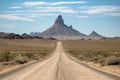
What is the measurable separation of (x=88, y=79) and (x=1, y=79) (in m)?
5.87

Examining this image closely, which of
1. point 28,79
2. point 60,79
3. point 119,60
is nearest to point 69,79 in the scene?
point 60,79

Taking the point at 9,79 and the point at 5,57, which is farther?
the point at 5,57

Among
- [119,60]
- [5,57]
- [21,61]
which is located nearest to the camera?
[119,60]

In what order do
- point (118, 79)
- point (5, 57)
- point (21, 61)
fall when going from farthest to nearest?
1. point (5, 57)
2. point (21, 61)
3. point (118, 79)

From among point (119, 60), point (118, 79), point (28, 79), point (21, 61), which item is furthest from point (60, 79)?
point (21, 61)

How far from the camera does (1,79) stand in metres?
21.1

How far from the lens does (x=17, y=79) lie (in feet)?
69.7

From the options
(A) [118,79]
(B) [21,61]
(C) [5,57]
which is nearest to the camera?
(A) [118,79]

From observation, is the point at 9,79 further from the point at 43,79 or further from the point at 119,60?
the point at 119,60

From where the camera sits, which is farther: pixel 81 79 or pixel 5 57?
pixel 5 57

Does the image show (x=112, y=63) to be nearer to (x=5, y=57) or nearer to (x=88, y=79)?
(x=88, y=79)

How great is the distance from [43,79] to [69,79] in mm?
1777

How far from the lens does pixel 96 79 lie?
21109mm

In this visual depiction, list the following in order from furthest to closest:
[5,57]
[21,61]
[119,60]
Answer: [5,57] < [21,61] < [119,60]
